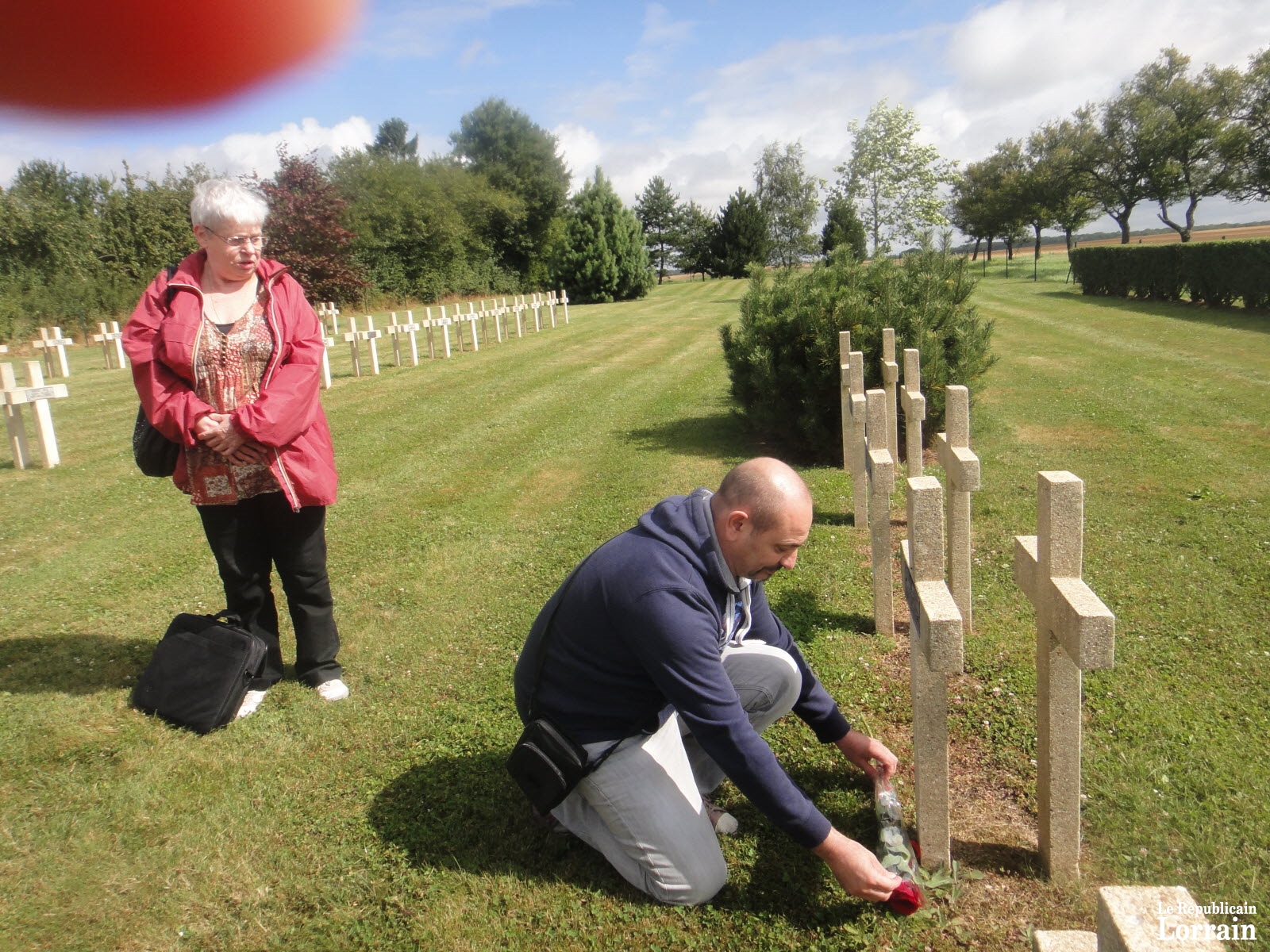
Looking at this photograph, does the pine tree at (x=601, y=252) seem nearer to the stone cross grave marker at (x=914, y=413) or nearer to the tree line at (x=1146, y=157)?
the tree line at (x=1146, y=157)

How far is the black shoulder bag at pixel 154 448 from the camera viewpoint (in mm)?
3754

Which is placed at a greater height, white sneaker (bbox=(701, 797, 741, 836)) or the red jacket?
the red jacket

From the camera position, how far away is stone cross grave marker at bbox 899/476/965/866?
2.38 metres

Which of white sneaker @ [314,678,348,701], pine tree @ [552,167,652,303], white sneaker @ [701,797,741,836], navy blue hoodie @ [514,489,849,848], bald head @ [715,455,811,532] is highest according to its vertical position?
pine tree @ [552,167,652,303]

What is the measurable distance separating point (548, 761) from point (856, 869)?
0.98m

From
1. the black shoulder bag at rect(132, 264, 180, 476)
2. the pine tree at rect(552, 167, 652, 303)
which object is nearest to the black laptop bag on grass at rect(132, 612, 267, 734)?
the black shoulder bag at rect(132, 264, 180, 476)

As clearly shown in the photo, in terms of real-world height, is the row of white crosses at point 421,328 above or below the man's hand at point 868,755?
above

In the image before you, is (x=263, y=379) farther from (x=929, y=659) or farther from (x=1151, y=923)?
(x=1151, y=923)

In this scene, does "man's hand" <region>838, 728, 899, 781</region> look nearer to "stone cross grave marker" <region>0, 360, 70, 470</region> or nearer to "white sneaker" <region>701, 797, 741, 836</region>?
"white sneaker" <region>701, 797, 741, 836</region>

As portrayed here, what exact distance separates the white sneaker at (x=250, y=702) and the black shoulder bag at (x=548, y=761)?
175 cm

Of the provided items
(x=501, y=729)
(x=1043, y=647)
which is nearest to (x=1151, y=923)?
(x=1043, y=647)

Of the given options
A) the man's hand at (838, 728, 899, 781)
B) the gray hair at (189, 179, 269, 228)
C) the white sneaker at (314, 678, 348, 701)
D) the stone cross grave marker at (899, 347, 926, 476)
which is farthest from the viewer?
the stone cross grave marker at (899, 347, 926, 476)

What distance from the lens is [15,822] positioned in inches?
125

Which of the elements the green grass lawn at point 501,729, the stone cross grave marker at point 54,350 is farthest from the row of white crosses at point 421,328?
the stone cross grave marker at point 54,350
